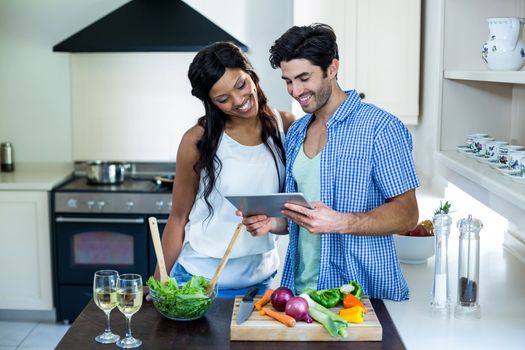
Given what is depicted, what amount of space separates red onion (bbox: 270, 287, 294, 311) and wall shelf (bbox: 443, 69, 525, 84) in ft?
2.65

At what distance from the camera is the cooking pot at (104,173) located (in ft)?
15.8

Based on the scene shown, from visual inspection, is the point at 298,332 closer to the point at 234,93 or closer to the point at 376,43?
the point at 234,93

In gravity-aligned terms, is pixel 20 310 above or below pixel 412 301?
below

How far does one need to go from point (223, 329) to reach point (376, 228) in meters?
0.51

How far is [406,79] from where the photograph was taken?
424cm

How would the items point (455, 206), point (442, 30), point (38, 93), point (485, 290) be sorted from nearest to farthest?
point (485, 290)
point (442, 30)
point (455, 206)
point (38, 93)

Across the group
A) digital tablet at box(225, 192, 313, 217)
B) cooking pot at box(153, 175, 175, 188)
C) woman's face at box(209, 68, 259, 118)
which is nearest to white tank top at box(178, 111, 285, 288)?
woman's face at box(209, 68, 259, 118)

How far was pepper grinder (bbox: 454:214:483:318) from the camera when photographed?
86.6 inches

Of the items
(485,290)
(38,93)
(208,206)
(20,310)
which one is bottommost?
(20,310)

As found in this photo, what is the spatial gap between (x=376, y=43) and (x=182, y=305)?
8.18 feet

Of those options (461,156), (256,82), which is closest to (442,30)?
(461,156)

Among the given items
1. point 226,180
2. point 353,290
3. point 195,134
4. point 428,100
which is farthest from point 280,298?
point 428,100

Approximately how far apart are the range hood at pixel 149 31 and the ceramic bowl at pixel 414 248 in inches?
84.2

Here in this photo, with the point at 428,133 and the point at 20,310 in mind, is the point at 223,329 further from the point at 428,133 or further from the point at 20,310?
the point at 20,310
